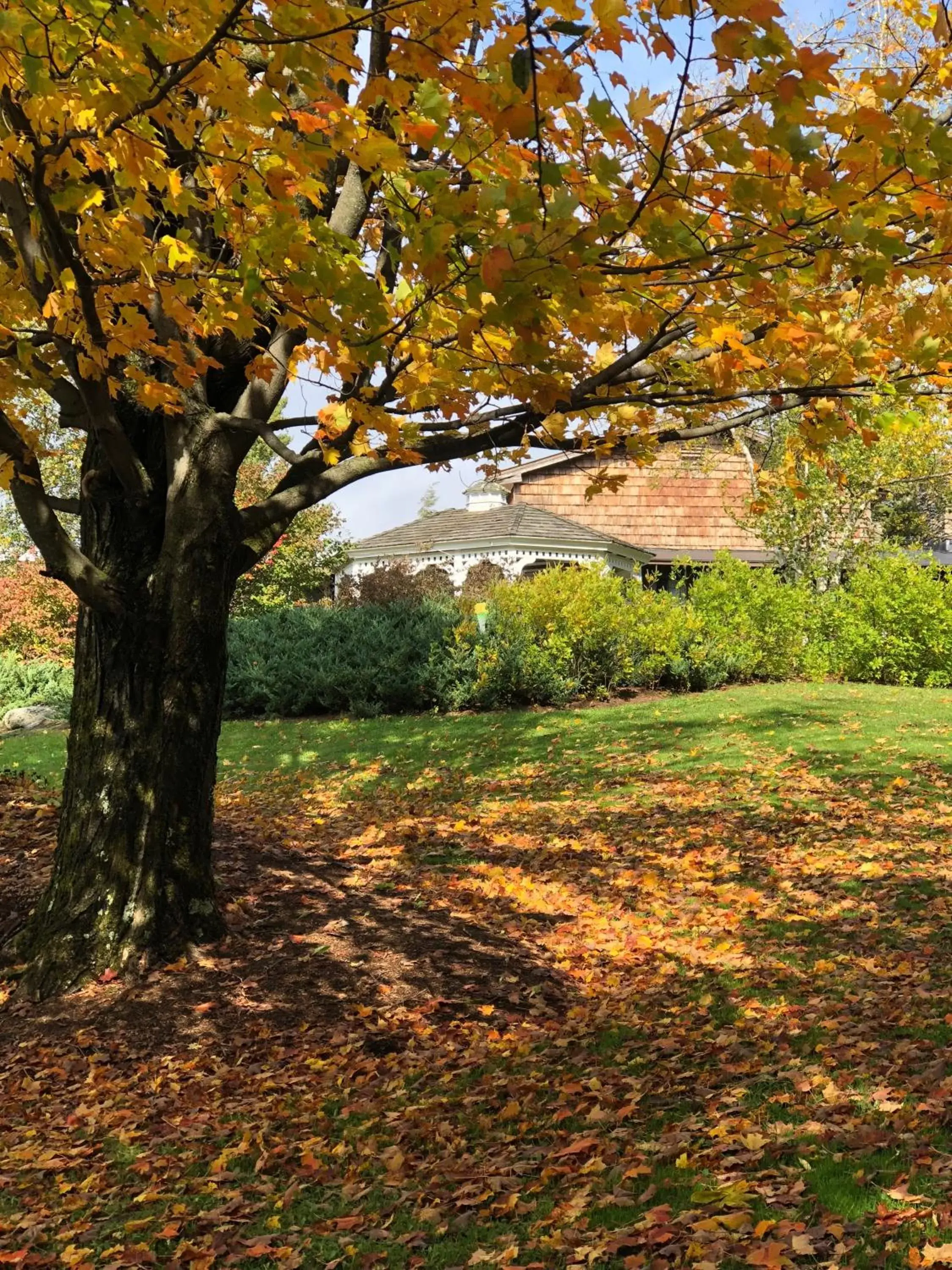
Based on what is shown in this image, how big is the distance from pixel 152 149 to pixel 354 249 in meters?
0.92

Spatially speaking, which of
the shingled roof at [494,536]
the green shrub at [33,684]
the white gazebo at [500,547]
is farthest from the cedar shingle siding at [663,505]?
the green shrub at [33,684]

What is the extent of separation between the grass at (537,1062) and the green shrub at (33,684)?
11201 millimetres

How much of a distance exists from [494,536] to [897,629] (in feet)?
30.7

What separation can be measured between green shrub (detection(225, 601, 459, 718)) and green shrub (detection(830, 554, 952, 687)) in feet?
24.8

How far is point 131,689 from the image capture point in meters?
5.71

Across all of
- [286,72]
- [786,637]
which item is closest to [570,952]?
[286,72]

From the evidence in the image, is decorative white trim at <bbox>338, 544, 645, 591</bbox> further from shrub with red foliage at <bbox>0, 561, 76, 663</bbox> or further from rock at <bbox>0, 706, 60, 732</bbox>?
rock at <bbox>0, 706, 60, 732</bbox>

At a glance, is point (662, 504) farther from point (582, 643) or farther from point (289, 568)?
point (582, 643)

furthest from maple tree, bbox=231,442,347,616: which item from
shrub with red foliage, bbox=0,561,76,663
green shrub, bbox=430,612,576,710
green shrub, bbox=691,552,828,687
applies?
green shrub, bbox=691,552,828,687

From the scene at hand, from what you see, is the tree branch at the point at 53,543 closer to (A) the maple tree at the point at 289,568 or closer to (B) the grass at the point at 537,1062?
(B) the grass at the point at 537,1062

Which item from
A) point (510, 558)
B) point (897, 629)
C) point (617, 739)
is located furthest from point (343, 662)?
point (897, 629)

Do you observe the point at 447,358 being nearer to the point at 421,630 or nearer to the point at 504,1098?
the point at 504,1098

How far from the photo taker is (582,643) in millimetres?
15961

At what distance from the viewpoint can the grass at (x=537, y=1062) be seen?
3297mm
